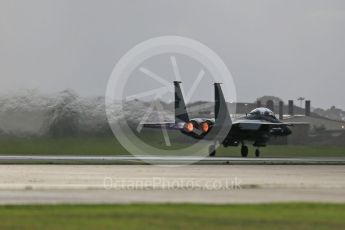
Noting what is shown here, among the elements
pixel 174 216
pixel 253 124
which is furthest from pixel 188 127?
pixel 174 216

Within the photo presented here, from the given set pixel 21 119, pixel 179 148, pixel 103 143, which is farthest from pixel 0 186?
pixel 179 148

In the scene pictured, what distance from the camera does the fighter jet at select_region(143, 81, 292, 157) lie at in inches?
3258

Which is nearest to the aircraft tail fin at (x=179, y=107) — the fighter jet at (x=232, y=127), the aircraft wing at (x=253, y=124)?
the fighter jet at (x=232, y=127)

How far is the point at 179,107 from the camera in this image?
93.6 meters

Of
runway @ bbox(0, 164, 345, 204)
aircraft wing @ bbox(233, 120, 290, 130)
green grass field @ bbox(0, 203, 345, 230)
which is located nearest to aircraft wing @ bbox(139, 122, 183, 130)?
aircraft wing @ bbox(233, 120, 290, 130)

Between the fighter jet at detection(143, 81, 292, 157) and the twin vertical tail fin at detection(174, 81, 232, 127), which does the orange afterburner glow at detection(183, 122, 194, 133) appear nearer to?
the fighter jet at detection(143, 81, 292, 157)

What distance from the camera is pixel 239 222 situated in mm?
23016

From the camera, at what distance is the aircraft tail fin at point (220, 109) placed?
85250 mm

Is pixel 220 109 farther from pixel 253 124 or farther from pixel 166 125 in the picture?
pixel 166 125

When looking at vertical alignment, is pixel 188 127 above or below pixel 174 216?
above

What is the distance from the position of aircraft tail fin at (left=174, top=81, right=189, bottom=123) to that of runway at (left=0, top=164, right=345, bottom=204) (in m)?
44.4

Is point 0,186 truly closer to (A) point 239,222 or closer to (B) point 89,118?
(A) point 239,222

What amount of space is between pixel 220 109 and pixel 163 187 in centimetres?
5159

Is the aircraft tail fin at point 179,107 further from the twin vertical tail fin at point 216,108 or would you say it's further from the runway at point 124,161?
the runway at point 124,161
